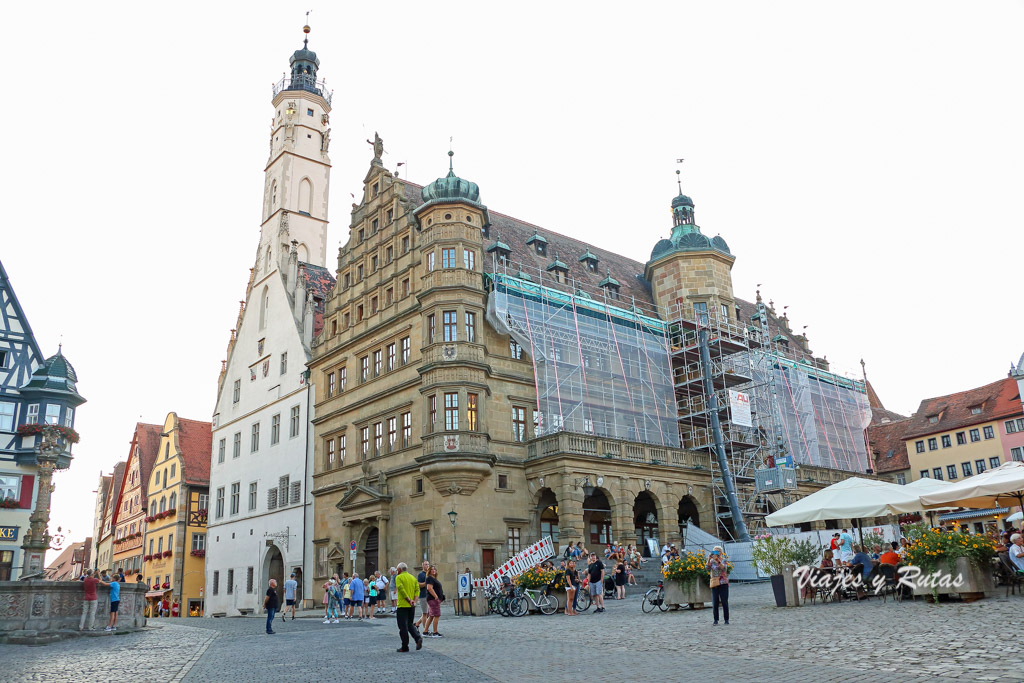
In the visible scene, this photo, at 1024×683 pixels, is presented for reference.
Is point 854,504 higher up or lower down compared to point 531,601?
higher up

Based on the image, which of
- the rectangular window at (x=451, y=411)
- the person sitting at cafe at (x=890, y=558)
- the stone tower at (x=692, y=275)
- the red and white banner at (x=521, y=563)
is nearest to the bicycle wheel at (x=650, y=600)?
the person sitting at cafe at (x=890, y=558)

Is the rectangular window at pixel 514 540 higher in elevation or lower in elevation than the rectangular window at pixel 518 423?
lower

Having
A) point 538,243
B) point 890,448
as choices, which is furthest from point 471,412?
point 890,448

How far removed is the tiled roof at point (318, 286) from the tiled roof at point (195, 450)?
16.4 meters

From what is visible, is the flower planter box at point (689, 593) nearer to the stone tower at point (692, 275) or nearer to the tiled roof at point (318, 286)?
the stone tower at point (692, 275)

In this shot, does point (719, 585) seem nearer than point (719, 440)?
Yes

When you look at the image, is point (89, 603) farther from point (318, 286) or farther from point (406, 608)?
point (318, 286)

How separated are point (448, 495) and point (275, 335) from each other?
19624mm

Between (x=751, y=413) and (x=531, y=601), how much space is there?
74.6ft

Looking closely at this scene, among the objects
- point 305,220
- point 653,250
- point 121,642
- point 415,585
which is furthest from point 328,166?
point 415,585

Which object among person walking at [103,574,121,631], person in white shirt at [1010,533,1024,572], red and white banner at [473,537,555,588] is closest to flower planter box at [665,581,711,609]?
person in white shirt at [1010,533,1024,572]

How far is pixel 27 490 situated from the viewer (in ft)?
128

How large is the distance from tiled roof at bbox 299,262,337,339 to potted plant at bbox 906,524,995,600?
111 ft

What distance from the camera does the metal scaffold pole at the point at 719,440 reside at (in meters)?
38.2
